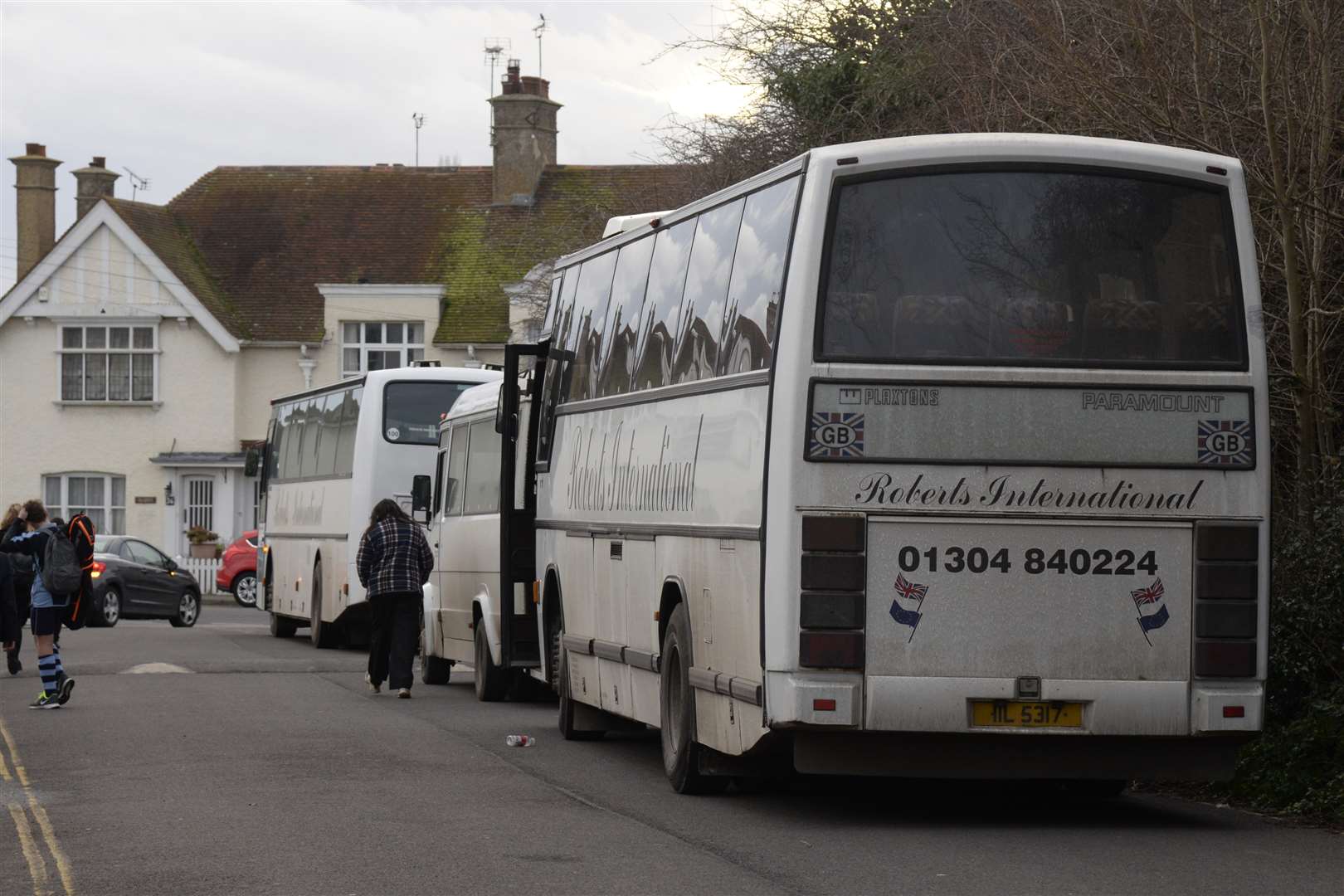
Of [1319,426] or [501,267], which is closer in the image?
[1319,426]

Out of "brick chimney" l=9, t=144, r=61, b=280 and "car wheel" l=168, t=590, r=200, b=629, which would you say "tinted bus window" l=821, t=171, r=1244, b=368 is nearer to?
"car wheel" l=168, t=590, r=200, b=629

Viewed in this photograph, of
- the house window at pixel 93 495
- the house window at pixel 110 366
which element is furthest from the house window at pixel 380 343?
the house window at pixel 93 495

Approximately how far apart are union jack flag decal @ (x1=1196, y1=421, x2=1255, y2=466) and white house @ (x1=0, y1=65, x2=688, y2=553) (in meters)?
40.4

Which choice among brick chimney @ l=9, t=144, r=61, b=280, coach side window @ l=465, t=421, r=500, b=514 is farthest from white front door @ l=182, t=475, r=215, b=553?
coach side window @ l=465, t=421, r=500, b=514

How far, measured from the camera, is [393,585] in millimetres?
20766

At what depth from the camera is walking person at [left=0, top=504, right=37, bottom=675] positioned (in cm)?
2211

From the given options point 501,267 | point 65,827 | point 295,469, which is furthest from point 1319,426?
point 501,267

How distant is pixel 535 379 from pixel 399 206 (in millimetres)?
38423

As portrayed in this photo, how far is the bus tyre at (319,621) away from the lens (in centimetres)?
3066

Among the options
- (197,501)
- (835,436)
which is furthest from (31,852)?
(197,501)

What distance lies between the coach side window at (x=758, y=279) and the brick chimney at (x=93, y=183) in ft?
151

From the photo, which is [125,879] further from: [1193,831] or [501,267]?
[501,267]

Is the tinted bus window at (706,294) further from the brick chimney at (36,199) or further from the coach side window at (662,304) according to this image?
the brick chimney at (36,199)

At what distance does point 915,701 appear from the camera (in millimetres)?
10805
